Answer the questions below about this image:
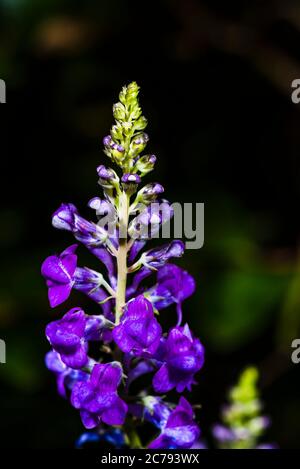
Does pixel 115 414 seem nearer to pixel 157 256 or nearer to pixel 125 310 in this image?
pixel 125 310

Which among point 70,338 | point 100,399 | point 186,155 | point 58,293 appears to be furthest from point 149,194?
point 186,155

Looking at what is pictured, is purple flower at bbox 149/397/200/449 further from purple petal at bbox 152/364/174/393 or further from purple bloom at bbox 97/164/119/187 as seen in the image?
purple bloom at bbox 97/164/119/187

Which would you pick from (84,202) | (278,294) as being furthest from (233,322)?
(84,202)

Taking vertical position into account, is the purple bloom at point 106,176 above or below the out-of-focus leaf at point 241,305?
above

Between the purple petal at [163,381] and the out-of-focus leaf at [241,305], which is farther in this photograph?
the out-of-focus leaf at [241,305]

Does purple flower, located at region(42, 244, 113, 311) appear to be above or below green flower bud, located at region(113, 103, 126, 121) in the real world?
below

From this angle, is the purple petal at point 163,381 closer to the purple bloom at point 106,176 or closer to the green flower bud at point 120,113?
the purple bloom at point 106,176

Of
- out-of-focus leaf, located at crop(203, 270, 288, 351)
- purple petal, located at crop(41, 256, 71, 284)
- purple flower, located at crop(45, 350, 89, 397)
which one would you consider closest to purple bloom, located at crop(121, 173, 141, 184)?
purple petal, located at crop(41, 256, 71, 284)

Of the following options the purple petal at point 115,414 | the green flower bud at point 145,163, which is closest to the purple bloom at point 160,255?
the green flower bud at point 145,163
